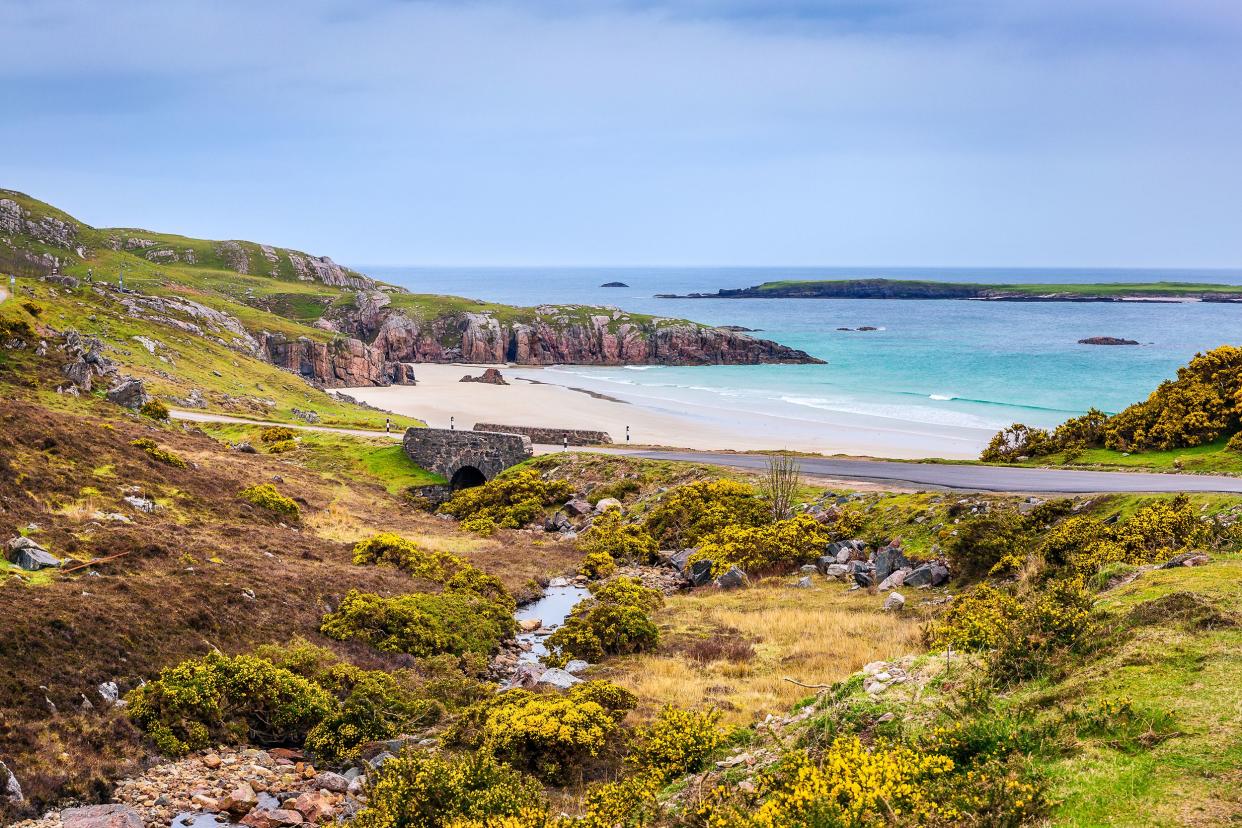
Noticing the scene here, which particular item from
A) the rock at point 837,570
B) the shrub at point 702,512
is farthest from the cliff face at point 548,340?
the rock at point 837,570

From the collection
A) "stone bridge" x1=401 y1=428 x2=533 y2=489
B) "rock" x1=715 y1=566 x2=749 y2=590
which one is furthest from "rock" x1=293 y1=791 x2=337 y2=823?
"stone bridge" x1=401 y1=428 x2=533 y2=489

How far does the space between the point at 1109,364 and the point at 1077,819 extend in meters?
125

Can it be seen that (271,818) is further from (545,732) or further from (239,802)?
(545,732)

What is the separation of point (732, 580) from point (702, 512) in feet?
22.6

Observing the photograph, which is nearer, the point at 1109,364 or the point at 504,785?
the point at 504,785

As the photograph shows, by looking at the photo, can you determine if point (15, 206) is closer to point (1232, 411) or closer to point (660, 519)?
point (660, 519)

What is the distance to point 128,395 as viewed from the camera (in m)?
45.2

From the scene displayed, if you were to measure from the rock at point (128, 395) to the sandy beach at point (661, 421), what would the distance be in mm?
30821

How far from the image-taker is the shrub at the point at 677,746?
11.7 metres

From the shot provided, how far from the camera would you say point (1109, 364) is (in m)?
112

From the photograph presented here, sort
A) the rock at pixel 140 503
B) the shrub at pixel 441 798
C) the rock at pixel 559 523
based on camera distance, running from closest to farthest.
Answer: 1. the shrub at pixel 441 798
2. the rock at pixel 140 503
3. the rock at pixel 559 523

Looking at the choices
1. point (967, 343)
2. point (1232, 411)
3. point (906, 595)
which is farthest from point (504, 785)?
point (967, 343)

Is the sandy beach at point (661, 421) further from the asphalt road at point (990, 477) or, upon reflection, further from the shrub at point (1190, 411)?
the shrub at point (1190, 411)

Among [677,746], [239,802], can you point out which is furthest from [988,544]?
[239,802]
